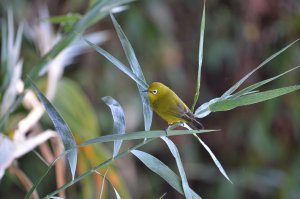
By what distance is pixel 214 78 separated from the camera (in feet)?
10.9

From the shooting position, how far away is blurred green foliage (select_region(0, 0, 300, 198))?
2.99m

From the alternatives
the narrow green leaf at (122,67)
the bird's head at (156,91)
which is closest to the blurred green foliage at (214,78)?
the bird's head at (156,91)

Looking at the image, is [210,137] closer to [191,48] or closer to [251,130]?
[251,130]

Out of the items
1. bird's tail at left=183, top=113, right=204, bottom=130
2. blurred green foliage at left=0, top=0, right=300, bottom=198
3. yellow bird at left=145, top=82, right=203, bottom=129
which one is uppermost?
yellow bird at left=145, top=82, right=203, bottom=129

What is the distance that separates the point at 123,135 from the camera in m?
0.88

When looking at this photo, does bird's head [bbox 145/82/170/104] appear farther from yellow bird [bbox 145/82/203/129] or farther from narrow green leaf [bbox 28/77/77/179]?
narrow green leaf [bbox 28/77/77/179]

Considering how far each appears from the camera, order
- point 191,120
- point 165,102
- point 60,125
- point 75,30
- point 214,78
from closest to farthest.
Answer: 1. point 60,125
2. point 191,120
3. point 165,102
4. point 75,30
5. point 214,78

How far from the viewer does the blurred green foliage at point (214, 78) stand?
299 centimetres

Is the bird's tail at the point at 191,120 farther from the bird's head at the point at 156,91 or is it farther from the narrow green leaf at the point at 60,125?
the narrow green leaf at the point at 60,125

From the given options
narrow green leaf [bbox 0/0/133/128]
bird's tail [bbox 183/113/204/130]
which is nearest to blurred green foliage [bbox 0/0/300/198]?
narrow green leaf [bbox 0/0/133/128]

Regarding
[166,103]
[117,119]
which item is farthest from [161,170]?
[166,103]

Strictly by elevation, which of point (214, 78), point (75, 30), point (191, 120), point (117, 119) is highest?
point (75, 30)

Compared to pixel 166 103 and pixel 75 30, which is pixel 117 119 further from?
pixel 75 30

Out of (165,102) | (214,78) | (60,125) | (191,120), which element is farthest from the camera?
(214,78)
